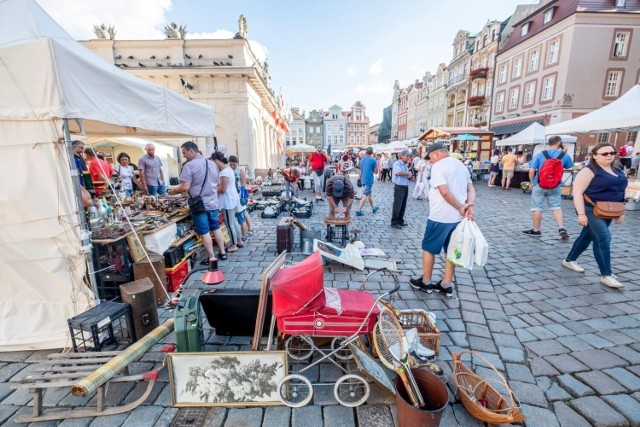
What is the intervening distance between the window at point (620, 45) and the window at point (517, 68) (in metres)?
5.95

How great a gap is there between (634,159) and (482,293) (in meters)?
12.2

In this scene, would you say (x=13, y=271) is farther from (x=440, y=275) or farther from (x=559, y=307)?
(x=559, y=307)

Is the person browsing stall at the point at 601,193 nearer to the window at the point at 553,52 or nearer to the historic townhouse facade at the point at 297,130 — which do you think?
the window at the point at 553,52

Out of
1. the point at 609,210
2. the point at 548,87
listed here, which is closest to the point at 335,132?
the point at 548,87

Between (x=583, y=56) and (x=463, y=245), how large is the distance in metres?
26.8

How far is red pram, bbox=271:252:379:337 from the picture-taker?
233cm

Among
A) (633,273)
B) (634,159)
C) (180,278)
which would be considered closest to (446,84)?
(634,159)

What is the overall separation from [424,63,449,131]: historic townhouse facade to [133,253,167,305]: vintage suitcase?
141ft

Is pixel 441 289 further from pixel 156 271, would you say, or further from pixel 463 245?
pixel 156 271

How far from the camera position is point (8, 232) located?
2.86 m

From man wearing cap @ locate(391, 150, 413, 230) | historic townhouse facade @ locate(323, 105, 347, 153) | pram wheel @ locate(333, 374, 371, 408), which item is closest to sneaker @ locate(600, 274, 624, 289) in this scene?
man wearing cap @ locate(391, 150, 413, 230)

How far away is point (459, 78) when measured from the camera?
35.2m

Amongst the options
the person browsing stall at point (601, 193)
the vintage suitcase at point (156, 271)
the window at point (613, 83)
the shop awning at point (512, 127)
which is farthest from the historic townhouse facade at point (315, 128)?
the vintage suitcase at point (156, 271)

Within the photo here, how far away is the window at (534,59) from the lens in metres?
23.8
